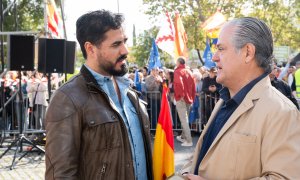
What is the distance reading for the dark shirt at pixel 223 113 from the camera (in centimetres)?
214

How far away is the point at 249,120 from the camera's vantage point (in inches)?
77.6

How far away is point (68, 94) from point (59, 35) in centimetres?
977

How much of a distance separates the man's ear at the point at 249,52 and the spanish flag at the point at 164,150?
103 cm

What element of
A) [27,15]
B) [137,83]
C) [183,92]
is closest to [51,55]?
[183,92]

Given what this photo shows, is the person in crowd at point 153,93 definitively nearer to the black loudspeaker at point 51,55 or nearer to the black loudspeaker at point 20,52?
the black loudspeaker at point 51,55

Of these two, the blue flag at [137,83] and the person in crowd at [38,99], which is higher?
the blue flag at [137,83]

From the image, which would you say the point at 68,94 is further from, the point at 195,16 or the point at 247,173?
the point at 195,16

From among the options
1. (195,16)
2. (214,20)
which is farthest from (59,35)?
(195,16)

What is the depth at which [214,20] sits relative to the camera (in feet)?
45.1

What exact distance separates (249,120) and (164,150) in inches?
46.0

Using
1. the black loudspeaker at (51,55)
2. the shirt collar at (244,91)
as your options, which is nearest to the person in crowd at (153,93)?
the black loudspeaker at (51,55)

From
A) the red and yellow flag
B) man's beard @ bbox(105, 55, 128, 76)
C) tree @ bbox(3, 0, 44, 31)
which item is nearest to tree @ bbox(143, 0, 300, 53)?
tree @ bbox(3, 0, 44, 31)

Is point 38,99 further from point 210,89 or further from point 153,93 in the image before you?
point 210,89

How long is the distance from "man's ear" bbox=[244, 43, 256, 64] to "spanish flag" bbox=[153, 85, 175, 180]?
3.38 ft
